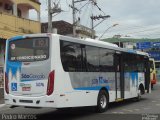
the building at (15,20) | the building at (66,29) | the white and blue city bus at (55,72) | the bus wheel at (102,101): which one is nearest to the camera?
the white and blue city bus at (55,72)

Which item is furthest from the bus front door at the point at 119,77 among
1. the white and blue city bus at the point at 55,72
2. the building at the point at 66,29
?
the building at the point at 66,29

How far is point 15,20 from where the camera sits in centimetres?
2941

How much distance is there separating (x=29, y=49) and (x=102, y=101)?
166 inches

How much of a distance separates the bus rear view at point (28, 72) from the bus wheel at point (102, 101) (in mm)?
3395

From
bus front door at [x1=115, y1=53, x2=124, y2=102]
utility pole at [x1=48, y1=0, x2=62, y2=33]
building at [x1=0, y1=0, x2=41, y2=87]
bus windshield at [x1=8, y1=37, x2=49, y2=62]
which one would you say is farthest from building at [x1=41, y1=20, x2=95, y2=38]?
bus windshield at [x1=8, y1=37, x2=49, y2=62]

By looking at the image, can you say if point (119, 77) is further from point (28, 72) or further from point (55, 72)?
point (28, 72)

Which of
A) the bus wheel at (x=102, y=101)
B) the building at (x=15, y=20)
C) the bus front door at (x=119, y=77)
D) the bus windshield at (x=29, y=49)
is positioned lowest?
the bus wheel at (x=102, y=101)

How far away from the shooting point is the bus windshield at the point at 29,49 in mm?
12969

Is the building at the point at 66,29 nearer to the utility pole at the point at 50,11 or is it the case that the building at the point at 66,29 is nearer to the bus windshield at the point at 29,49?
the utility pole at the point at 50,11

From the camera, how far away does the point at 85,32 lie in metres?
51.8

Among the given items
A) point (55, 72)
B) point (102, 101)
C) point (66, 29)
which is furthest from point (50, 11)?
point (66, 29)

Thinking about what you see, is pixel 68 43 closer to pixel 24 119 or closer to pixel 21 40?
pixel 21 40

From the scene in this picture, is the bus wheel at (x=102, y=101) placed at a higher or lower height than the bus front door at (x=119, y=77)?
lower

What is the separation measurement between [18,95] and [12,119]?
1071 mm
